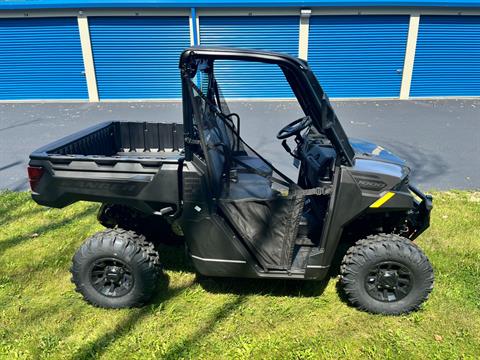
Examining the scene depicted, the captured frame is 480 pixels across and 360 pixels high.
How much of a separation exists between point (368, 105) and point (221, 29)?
5.17 meters

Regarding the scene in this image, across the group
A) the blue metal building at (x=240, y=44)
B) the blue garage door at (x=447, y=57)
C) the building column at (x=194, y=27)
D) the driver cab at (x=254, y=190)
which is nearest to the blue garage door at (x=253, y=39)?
the blue metal building at (x=240, y=44)

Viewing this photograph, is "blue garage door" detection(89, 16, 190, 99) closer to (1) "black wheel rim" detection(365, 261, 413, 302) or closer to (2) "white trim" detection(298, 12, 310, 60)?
(2) "white trim" detection(298, 12, 310, 60)

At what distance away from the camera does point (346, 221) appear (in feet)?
8.95

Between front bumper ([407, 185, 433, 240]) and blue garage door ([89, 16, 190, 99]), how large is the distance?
10629mm

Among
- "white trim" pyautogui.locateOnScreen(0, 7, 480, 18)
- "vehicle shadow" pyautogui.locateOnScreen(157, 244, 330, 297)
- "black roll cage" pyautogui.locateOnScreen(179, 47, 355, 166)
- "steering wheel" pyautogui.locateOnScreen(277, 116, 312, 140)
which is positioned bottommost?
"vehicle shadow" pyautogui.locateOnScreen(157, 244, 330, 297)

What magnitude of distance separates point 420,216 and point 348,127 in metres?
6.58

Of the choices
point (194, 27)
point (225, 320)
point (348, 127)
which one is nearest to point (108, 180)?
point (225, 320)

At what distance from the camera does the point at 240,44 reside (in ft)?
41.0

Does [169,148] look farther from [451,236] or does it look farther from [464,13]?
[464,13]

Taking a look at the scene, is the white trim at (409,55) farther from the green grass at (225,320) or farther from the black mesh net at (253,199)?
the black mesh net at (253,199)

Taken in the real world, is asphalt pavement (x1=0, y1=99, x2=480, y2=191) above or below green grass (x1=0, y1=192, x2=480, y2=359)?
below

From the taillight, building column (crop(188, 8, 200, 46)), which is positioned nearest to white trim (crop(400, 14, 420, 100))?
building column (crop(188, 8, 200, 46))

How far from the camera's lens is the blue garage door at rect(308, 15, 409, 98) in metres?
12.3

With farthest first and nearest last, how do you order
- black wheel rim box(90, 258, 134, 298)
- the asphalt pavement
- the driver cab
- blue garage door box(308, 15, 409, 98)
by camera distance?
blue garage door box(308, 15, 409, 98)
the asphalt pavement
black wheel rim box(90, 258, 134, 298)
the driver cab
